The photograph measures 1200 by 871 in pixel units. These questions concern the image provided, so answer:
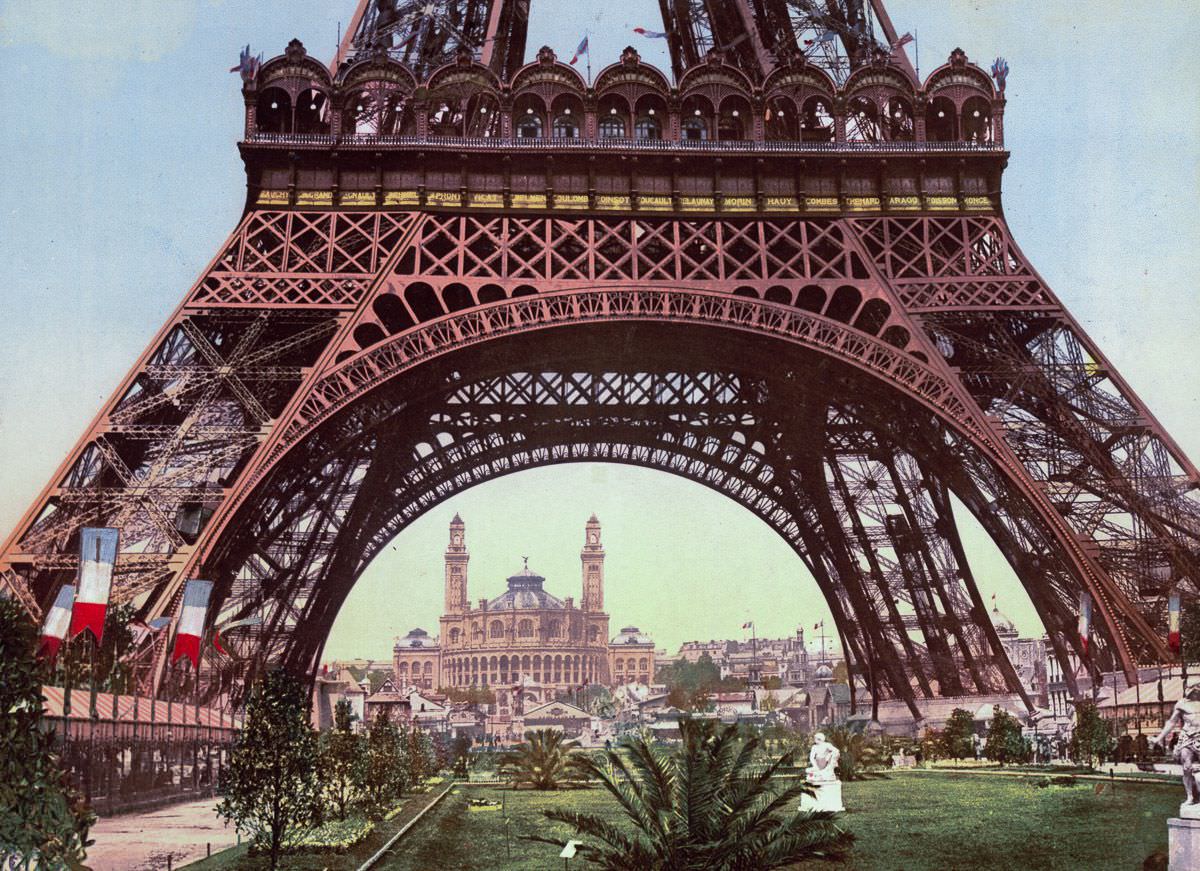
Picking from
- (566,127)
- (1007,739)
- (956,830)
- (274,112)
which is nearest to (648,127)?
(566,127)

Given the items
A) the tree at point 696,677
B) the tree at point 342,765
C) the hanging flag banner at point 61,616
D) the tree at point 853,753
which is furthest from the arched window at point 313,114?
the tree at point 696,677

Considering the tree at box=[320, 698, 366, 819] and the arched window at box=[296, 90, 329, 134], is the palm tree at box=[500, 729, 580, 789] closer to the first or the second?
the tree at box=[320, 698, 366, 819]

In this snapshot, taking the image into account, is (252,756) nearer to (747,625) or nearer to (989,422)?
(989,422)

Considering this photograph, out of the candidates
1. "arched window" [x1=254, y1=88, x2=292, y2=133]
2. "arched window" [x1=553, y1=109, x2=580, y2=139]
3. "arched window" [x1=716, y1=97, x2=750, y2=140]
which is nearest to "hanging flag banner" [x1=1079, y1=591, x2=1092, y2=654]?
"arched window" [x1=716, y1=97, x2=750, y2=140]

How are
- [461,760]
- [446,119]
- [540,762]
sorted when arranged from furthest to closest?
1. [461,760]
2. [540,762]
3. [446,119]

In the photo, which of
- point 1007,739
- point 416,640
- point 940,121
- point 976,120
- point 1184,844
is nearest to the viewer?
point 1184,844

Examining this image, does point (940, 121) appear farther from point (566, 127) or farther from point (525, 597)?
point (525, 597)

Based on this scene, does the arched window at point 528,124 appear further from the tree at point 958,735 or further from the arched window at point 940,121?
the tree at point 958,735
